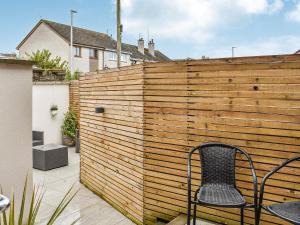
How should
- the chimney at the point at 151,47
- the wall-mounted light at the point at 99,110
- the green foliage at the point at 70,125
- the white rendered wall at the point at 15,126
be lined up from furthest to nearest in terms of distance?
the chimney at the point at 151,47
the green foliage at the point at 70,125
the wall-mounted light at the point at 99,110
the white rendered wall at the point at 15,126

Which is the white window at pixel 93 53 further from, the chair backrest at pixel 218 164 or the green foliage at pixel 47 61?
the chair backrest at pixel 218 164

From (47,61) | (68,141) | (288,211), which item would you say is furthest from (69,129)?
(47,61)

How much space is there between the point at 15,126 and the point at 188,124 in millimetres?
2247

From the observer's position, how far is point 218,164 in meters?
3.06

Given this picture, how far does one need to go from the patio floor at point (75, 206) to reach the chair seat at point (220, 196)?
1.60 m

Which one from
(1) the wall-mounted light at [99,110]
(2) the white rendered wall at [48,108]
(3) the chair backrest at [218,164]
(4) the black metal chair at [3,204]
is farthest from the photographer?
(2) the white rendered wall at [48,108]

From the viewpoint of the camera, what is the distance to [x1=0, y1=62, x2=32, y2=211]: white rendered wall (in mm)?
3514

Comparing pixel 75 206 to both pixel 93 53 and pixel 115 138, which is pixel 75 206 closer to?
pixel 115 138

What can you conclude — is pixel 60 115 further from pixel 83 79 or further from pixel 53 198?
pixel 53 198

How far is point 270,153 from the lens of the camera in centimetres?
293

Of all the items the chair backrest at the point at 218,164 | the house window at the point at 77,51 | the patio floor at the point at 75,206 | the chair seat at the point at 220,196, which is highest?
the house window at the point at 77,51

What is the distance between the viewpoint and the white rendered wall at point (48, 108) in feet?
32.3

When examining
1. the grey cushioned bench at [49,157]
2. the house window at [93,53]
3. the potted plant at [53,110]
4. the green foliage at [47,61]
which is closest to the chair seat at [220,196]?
the grey cushioned bench at [49,157]

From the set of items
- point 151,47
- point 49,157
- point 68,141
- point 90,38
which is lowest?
point 68,141
